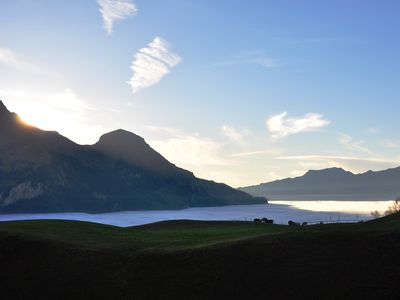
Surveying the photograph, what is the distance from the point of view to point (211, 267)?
30.6 m

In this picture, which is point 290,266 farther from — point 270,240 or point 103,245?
point 103,245

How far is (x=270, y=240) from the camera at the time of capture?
34.2m

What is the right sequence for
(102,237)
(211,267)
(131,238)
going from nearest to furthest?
1. (211,267)
2. (102,237)
3. (131,238)

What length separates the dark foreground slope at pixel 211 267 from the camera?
27.6 metres

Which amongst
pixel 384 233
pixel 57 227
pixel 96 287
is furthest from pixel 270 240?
pixel 57 227

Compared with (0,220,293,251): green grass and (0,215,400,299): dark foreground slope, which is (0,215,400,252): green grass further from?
(0,215,400,299): dark foreground slope

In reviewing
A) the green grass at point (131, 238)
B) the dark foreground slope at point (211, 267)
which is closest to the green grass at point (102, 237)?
the green grass at point (131, 238)

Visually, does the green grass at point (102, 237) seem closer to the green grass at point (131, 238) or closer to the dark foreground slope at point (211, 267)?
the green grass at point (131, 238)

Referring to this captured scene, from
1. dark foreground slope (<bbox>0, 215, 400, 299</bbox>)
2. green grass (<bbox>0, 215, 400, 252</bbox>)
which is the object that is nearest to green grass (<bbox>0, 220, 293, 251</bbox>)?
green grass (<bbox>0, 215, 400, 252</bbox>)

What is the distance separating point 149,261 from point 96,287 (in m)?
4.47

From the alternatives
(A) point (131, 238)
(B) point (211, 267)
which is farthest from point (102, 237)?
(B) point (211, 267)

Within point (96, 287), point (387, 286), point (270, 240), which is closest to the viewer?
point (387, 286)

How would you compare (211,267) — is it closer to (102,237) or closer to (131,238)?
(131,238)

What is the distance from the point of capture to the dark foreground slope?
2756 cm
